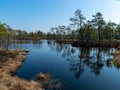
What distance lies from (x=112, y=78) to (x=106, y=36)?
2733 inches

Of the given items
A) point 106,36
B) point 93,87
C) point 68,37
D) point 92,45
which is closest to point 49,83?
point 93,87

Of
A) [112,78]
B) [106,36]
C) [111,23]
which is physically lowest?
[112,78]

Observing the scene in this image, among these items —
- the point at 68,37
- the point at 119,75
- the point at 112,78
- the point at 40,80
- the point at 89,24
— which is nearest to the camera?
the point at 40,80

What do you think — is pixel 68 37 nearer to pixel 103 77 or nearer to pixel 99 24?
pixel 99 24

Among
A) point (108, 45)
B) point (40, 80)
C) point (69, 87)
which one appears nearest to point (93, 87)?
point (69, 87)

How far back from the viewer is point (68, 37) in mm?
133875

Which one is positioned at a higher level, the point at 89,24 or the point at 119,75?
the point at 89,24

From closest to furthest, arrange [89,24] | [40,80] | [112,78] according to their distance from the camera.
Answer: [40,80], [112,78], [89,24]

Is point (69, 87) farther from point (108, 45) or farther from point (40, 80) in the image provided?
point (108, 45)

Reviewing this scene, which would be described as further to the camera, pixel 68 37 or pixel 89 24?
pixel 68 37

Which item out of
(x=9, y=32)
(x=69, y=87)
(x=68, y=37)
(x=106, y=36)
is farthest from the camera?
(x=68, y=37)

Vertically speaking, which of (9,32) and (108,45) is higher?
(9,32)

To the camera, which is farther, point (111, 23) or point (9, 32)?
point (111, 23)

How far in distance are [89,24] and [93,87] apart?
60.7m
